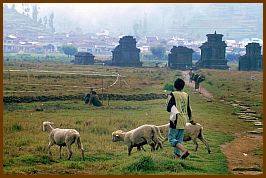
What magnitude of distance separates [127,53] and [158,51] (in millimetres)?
38042

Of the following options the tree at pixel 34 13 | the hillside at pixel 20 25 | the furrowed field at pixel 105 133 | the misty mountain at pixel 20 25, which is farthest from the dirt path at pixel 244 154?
the tree at pixel 34 13

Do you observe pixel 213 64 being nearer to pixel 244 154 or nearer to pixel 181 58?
pixel 181 58

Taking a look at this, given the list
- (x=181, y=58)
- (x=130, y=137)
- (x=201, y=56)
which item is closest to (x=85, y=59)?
(x=181, y=58)

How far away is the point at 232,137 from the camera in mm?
16406

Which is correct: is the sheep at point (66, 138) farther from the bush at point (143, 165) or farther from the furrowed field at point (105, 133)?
the bush at point (143, 165)

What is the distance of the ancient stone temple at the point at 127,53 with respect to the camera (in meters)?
71.0

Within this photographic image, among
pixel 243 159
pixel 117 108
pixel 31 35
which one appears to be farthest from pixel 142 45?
pixel 243 159

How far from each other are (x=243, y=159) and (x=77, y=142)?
4464 millimetres

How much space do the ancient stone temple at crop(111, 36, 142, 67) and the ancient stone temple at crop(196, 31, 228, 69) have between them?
974cm

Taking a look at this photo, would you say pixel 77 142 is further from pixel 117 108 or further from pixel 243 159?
pixel 117 108

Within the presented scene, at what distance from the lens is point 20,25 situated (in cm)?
17438

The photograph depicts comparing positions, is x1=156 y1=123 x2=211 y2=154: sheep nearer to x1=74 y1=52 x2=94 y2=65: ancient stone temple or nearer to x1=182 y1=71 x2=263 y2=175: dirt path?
x1=182 y1=71 x2=263 y2=175: dirt path

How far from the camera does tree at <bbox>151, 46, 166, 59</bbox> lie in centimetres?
10812

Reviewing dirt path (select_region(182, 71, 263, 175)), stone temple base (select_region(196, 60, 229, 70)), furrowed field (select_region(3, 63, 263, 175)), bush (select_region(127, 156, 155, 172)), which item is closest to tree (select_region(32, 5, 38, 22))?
stone temple base (select_region(196, 60, 229, 70))
